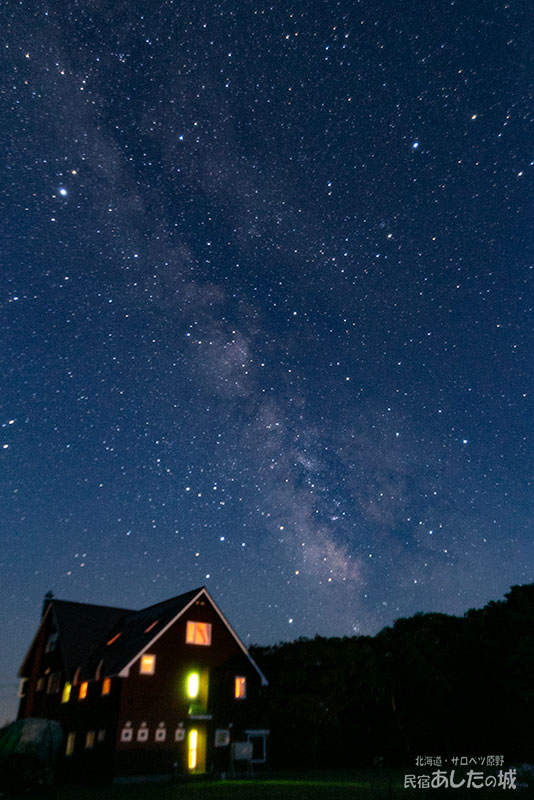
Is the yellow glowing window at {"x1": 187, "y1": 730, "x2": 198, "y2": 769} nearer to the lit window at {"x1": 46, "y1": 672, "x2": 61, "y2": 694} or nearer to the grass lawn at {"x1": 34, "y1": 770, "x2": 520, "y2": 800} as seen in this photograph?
the grass lawn at {"x1": 34, "y1": 770, "x2": 520, "y2": 800}

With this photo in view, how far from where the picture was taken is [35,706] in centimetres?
3853

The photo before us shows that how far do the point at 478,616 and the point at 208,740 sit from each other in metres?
21.9

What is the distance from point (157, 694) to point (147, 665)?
1.57 meters

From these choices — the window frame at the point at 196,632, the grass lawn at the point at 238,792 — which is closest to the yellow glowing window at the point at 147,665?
the window frame at the point at 196,632

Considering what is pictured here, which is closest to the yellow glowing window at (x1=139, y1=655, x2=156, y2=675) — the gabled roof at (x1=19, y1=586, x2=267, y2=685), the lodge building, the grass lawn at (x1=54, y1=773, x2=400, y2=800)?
the lodge building

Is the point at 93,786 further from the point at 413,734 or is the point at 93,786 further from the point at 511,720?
the point at 511,720

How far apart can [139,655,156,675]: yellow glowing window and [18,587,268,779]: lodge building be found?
50mm

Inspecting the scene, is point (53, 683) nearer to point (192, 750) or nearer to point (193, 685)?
point (193, 685)

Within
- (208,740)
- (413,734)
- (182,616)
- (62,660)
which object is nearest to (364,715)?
(413,734)

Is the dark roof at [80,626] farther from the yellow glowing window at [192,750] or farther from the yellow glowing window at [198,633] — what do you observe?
the yellow glowing window at [192,750]

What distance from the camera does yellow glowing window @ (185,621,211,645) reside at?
1277 inches

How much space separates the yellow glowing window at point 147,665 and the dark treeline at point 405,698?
11.9 metres

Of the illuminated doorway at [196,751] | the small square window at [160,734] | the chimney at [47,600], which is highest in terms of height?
the chimney at [47,600]

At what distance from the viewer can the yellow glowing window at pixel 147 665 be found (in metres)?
29.9
